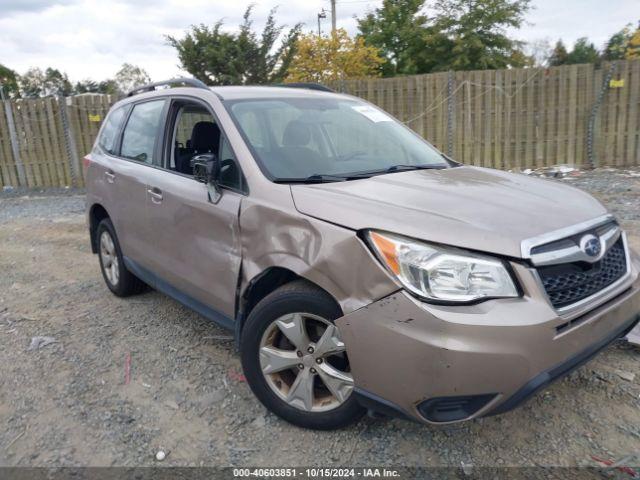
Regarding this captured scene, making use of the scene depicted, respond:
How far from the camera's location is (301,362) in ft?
8.30

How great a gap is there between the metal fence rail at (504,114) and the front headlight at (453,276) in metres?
9.33

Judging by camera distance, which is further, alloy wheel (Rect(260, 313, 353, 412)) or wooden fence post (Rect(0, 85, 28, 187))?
wooden fence post (Rect(0, 85, 28, 187))

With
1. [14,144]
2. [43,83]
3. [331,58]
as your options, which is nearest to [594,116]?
[14,144]

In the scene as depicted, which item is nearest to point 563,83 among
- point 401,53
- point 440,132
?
point 440,132

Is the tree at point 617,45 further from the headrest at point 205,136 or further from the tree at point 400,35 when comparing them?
the headrest at point 205,136

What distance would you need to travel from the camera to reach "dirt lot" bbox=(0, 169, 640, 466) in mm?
2490

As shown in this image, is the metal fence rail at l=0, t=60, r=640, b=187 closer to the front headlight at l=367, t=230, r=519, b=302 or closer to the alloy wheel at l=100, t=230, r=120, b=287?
the alloy wheel at l=100, t=230, r=120, b=287

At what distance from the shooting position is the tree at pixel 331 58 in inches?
998

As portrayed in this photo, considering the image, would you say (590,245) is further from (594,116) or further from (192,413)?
(594,116)

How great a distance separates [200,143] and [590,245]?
102 inches

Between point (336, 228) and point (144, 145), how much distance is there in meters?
2.33

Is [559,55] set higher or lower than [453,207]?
higher

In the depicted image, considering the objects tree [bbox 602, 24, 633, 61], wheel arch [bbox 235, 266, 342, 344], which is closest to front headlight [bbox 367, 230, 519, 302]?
wheel arch [bbox 235, 266, 342, 344]

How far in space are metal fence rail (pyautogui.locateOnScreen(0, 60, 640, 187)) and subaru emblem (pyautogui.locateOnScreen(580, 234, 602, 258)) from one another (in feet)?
29.3
